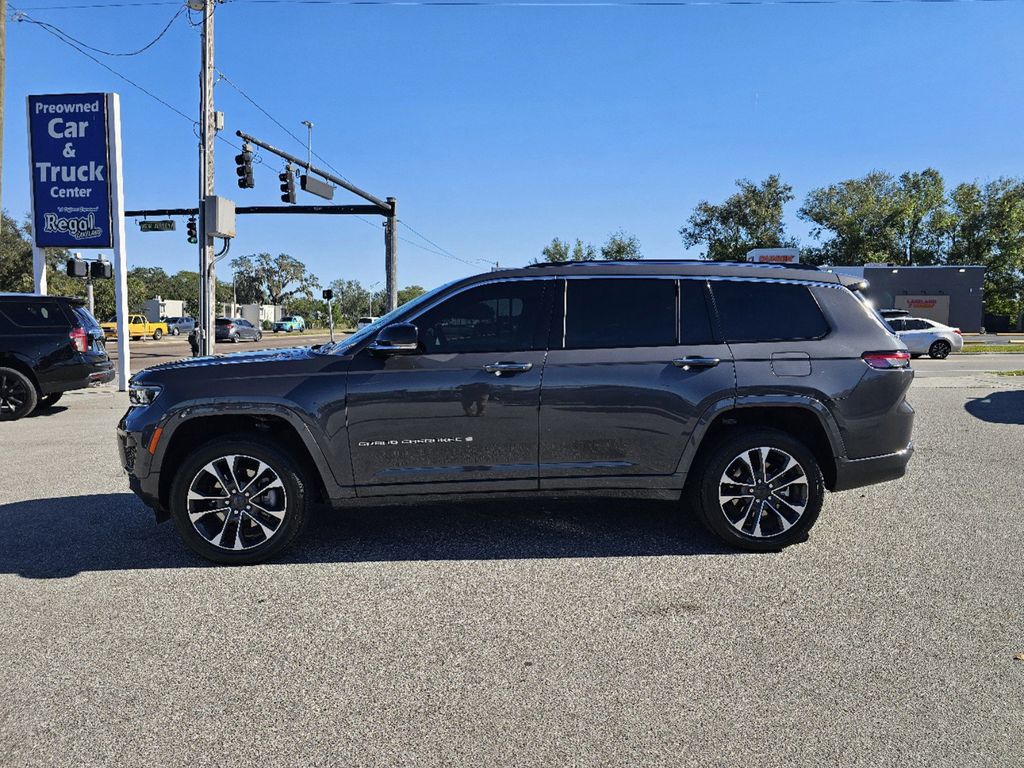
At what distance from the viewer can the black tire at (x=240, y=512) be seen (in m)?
4.36

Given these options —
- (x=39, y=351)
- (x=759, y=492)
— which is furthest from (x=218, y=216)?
(x=759, y=492)

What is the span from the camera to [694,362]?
4.52 meters

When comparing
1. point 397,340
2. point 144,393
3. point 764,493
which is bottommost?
point 764,493

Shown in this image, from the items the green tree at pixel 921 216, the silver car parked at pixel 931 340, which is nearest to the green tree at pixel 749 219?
the green tree at pixel 921 216

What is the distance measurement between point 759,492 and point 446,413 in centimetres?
199

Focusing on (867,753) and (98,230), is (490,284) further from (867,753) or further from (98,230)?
(98,230)

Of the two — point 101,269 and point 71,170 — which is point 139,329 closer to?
point 101,269

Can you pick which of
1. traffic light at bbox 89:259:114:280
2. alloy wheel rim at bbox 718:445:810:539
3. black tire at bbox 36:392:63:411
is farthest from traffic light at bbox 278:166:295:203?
alloy wheel rim at bbox 718:445:810:539

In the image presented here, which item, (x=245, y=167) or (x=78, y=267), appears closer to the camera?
(x=78, y=267)

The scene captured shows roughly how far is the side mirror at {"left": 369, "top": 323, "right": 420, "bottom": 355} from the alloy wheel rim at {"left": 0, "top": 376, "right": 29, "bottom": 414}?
8.69 m

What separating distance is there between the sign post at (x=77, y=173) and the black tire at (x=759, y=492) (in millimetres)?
12779

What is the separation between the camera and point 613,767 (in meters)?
2.45

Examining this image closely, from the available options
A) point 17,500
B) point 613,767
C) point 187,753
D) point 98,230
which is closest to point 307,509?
point 187,753

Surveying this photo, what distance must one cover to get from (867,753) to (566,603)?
160cm
